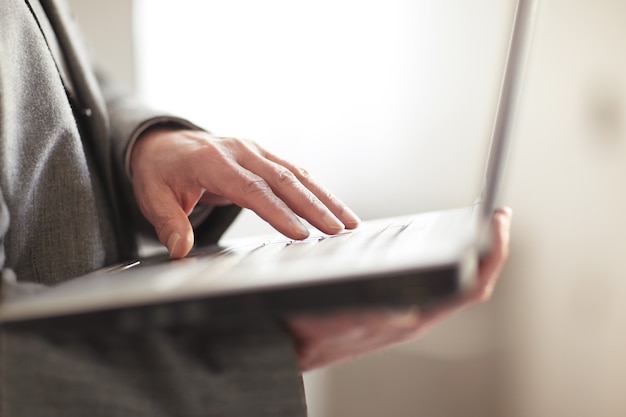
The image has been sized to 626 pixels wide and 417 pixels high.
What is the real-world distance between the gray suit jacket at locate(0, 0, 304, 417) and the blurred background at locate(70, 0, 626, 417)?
69 cm

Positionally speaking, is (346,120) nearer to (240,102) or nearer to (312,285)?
(240,102)

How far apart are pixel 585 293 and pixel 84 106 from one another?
3.23ft

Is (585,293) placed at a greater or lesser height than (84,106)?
lesser

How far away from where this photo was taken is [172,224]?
1.67 feet

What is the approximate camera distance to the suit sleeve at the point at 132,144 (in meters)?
0.59

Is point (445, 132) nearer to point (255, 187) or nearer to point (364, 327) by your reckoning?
point (255, 187)

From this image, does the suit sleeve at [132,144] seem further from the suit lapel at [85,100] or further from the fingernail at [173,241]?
the fingernail at [173,241]

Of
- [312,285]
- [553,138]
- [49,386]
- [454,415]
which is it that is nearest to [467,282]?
[312,285]

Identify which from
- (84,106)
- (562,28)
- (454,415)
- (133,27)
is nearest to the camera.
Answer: (84,106)

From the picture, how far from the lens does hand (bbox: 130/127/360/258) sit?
0.49 m

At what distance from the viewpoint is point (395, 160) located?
1.31 m

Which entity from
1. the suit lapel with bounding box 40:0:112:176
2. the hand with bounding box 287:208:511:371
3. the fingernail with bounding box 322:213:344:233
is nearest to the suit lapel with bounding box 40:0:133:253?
the suit lapel with bounding box 40:0:112:176

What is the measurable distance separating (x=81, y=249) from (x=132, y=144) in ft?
0.44

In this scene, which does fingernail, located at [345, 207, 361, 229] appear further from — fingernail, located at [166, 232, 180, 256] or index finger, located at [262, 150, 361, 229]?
fingernail, located at [166, 232, 180, 256]
